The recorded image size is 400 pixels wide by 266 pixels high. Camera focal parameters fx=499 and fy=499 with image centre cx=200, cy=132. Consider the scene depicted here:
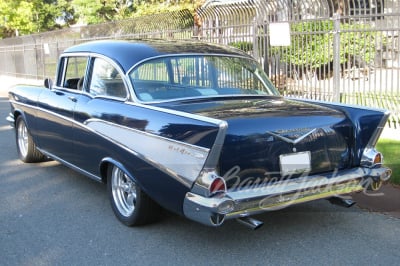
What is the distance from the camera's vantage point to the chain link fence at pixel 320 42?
9.16 metres

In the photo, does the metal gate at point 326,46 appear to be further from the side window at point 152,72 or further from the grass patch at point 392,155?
the side window at point 152,72

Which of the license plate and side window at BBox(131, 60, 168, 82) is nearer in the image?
the license plate

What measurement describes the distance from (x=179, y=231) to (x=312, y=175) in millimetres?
1291

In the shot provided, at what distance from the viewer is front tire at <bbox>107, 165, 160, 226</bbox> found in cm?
440

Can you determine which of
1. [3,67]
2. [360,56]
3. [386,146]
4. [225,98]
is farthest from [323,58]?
[3,67]

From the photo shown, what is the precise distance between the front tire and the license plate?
122 cm

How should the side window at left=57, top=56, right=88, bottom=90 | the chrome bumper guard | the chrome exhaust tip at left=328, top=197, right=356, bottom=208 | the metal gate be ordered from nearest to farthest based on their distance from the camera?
the chrome bumper guard
the chrome exhaust tip at left=328, top=197, right=356, bottom=208
the side window at left=57, top=56, right=88, bottom=90
the metal gate

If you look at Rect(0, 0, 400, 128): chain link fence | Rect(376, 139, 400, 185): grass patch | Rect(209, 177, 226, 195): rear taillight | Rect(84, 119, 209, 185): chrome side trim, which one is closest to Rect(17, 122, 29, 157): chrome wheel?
Rect(84, 119, 209, 185): chrome side trim

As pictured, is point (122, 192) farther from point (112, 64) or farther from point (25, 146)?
point (25, 146)

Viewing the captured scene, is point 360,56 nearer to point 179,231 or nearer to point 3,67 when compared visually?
point 179,231

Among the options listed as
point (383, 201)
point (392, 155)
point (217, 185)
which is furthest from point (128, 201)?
point (392, 155)

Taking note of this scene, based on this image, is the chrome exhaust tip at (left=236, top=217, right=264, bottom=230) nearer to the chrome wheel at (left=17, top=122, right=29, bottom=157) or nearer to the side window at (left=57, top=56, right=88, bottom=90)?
the side window at (left=57, top=56, right=88, bottom=90)

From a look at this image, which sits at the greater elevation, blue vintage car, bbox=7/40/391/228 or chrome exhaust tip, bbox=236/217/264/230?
blue vintage car, bbox=7/40/391/228

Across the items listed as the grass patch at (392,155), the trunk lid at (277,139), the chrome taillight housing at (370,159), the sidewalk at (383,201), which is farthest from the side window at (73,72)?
the grass patch at (392,155)
